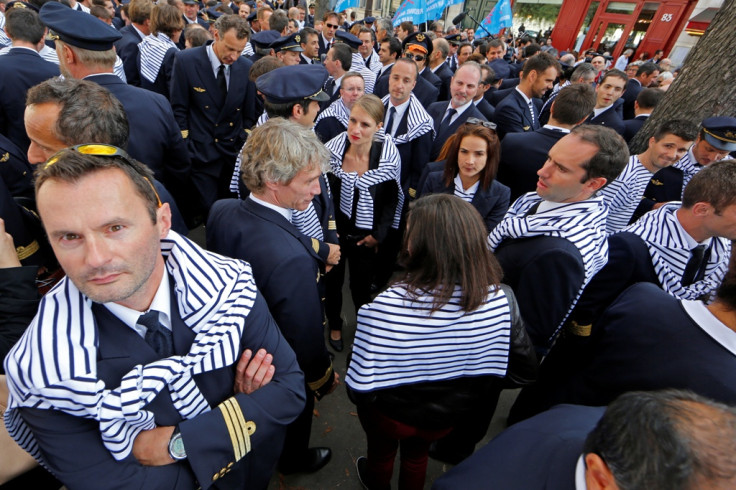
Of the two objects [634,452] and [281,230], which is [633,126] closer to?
[281,230]

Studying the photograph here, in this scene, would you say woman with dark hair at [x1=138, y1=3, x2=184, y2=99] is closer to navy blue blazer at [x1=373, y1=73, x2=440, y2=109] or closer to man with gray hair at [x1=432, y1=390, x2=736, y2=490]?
navy blue blazer at [x1=373, y1=73, x2=440, y2=109]

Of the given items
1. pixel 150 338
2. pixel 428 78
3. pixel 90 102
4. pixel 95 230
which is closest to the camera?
pixel 95 230

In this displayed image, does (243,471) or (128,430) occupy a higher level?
(128,430)

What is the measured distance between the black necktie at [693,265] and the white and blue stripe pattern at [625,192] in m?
1.24

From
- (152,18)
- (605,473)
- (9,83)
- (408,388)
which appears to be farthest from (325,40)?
(605,473)

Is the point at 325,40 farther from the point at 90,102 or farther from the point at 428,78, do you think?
the point at 90,102

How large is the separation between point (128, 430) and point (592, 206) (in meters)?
2.48

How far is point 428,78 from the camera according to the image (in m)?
6.52

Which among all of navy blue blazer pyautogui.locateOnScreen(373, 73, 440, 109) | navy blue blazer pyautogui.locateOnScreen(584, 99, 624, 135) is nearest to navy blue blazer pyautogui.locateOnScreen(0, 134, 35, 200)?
navy blue blazer pyautogui.locateOnScreen(373, 73, 440, 109)

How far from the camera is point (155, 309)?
1307 mm

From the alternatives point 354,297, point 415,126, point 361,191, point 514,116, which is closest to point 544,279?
point 361,191

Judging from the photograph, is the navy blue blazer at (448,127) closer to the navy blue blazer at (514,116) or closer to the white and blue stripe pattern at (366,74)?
the navy blue blazer at (514,116)

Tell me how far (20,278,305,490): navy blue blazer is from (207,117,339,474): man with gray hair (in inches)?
10.6

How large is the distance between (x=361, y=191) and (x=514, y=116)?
2.47m
